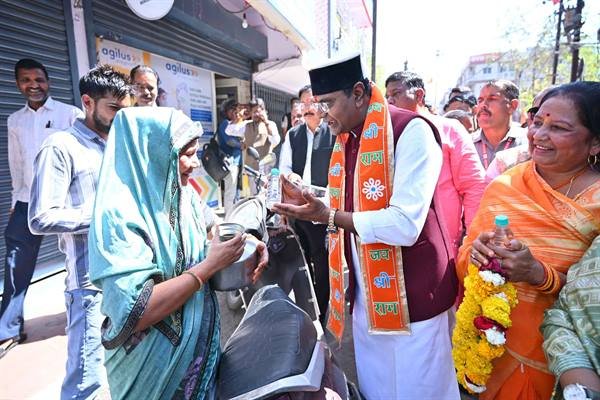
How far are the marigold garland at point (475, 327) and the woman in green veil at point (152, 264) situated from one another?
2.77 ft

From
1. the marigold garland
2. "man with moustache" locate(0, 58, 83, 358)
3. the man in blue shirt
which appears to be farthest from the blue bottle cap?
the man in blue shirt

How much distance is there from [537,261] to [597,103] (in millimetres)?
564

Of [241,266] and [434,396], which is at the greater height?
[241,266]

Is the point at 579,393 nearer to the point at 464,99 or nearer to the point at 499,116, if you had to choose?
the point at 499,116

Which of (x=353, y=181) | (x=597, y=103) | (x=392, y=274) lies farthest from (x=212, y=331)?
(x=597, y=103)

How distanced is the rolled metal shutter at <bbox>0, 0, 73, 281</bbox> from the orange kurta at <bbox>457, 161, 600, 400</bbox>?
426 cm

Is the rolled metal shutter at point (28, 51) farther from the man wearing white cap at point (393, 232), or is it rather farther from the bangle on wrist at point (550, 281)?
the bangle on wrist at point (550, 281)

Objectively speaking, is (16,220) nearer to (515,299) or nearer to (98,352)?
(98,352)

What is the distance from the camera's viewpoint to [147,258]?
1.09m

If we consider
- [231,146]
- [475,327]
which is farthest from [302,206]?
[231,146]

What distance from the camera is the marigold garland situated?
4.06ft

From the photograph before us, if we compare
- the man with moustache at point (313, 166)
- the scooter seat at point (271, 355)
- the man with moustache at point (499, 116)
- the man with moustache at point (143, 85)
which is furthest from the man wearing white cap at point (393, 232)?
the man with moustache at point (143, 85)

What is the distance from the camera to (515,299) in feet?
4.17

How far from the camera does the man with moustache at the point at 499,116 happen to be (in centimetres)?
306
